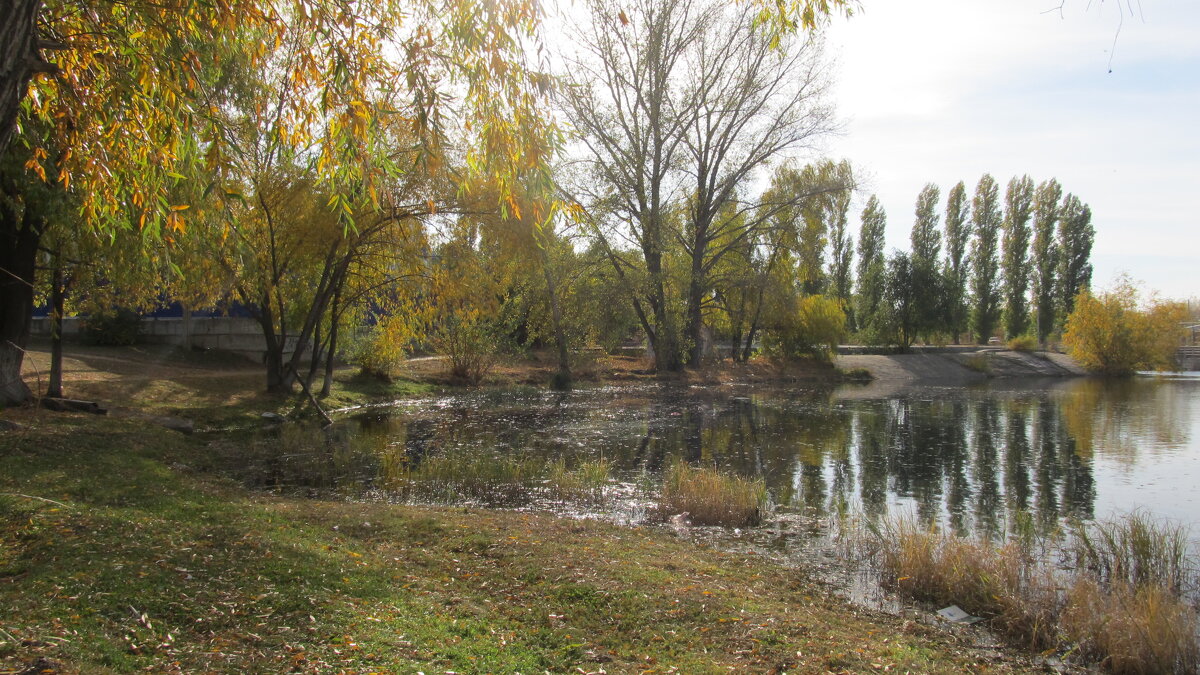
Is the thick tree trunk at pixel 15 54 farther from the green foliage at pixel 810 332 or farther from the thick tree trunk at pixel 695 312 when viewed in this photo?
the green foliage at pixel 810 332

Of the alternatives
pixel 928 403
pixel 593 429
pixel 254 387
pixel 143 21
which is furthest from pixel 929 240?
pixel 143 21

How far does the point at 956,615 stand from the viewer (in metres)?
6.82

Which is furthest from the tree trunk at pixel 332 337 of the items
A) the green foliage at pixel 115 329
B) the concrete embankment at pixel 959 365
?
the concrete embankment at pixel 959 365

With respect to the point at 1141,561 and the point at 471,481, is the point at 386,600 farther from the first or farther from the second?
the point at 1141,561

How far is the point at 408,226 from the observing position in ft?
65.2

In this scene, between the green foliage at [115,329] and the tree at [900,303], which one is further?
the tree at [900,303]

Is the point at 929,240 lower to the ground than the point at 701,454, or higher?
higher

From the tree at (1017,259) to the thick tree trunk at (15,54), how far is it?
217 ft

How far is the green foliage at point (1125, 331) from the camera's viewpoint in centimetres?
4412

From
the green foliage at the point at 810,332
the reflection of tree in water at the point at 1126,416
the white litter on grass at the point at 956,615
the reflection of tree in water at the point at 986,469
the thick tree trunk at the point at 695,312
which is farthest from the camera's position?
the green foliage at the point at 810,332

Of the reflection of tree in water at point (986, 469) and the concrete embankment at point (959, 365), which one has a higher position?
the concrete embankment at point (959, 365)

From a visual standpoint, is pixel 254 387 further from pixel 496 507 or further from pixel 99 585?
pixel 99 585

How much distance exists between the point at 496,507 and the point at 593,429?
928cm

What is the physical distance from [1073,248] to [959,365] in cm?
1971
